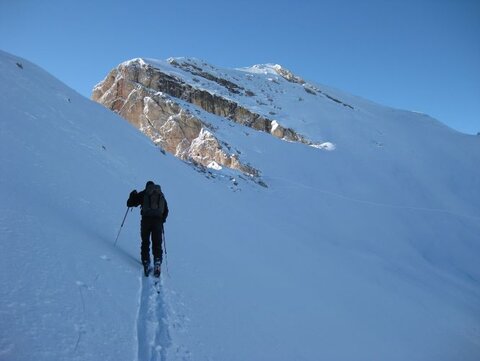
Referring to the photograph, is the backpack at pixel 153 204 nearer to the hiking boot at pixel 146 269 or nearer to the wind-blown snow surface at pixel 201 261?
the wind-blown snow surface at pixel 201 261

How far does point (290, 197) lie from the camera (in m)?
27.3

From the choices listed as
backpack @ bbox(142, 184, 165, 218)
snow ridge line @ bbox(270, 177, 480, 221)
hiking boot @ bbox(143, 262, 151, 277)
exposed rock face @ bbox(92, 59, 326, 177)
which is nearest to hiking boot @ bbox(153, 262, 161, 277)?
hiking boot @ bbox(143, 262, 151, 277)

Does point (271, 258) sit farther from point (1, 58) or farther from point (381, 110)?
point (381, 110)

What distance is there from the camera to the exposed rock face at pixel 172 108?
3847 cm

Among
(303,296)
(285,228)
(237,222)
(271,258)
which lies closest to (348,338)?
(303,296)

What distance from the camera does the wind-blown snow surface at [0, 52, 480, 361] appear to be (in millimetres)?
4676

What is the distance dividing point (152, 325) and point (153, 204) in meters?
3.10

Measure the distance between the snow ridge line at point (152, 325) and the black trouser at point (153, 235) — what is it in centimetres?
80

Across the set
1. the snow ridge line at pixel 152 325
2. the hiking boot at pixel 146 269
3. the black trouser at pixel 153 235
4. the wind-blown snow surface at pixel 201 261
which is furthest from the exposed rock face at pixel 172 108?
the snow ridge line at pixel 152 325

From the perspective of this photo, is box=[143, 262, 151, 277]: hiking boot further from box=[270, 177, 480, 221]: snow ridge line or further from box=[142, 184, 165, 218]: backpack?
box=[270, 177, 480, 221]: snow ridge line

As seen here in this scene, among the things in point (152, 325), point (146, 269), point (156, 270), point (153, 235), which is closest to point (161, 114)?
point (153, 235)

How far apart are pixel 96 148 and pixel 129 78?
38.1 meters

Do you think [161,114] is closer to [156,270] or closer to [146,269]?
[146,269]

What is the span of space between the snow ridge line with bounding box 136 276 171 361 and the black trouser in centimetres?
80
